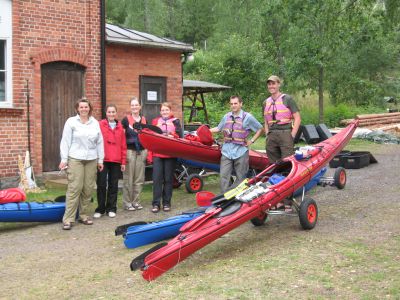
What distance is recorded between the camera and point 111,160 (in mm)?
8156

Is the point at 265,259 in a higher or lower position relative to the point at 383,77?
lower

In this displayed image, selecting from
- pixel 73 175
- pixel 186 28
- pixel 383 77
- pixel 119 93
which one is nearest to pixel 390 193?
pixel 73 175

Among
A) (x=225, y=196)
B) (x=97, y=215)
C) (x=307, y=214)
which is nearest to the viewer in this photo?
(x=225, y=196)

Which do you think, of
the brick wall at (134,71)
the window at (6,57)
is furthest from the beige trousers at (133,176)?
the brick wall at (134,71)

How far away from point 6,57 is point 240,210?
22.0 feet

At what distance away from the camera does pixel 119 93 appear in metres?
12.6

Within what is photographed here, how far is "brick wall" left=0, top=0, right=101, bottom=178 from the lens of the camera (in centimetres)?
1056

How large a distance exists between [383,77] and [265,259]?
82.6 ft

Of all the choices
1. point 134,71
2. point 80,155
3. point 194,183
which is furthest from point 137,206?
point 134,71

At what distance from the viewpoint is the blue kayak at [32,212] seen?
754 cm

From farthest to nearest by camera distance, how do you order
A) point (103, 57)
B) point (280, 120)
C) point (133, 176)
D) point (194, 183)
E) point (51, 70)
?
point (103, 57) → point (51, 70) → point (194, 183) → point (133, 176) → point (280, 120)

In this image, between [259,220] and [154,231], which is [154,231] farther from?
[259,220]

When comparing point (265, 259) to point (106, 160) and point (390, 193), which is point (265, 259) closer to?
point (106, 160)

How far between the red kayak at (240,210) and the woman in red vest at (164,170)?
73.2 inches
